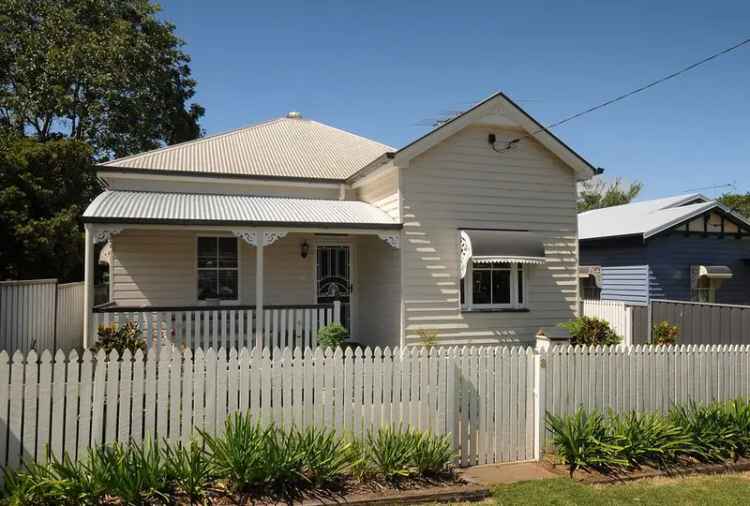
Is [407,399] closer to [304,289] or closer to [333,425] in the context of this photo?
[333,425]

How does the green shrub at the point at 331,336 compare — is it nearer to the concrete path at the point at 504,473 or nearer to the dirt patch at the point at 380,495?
the concrete path at the point at 504,473

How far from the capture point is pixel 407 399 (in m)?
6.14

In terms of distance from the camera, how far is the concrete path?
5.72 m

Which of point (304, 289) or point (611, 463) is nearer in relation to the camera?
point (611, 463)

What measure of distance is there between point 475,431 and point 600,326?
21.6 feet

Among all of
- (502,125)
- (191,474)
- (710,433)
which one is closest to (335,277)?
(502,125)

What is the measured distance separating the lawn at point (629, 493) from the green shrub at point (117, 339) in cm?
673

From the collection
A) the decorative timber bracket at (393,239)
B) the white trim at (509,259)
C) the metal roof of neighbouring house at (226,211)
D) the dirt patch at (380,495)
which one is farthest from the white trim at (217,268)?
the dirt patch at (380,495)

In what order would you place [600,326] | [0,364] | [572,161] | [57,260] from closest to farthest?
[0,364] → [600,326] → [572,161] → [57,260]

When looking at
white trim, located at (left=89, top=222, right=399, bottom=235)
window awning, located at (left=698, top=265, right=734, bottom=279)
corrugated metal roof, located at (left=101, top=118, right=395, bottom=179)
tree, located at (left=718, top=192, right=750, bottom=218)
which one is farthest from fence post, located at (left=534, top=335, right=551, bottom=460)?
tree, located at (left=718, top=192, right=750, bottom=218)

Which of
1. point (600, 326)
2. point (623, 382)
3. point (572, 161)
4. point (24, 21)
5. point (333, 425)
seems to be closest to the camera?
point (333, 425)

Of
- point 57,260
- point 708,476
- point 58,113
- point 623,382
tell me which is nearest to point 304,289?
point 623,382

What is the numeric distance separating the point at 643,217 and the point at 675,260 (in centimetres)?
287

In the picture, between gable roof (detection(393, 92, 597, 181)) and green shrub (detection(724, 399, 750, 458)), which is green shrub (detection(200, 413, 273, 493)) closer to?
green shrub (detection(724, 399, 750, 458))
